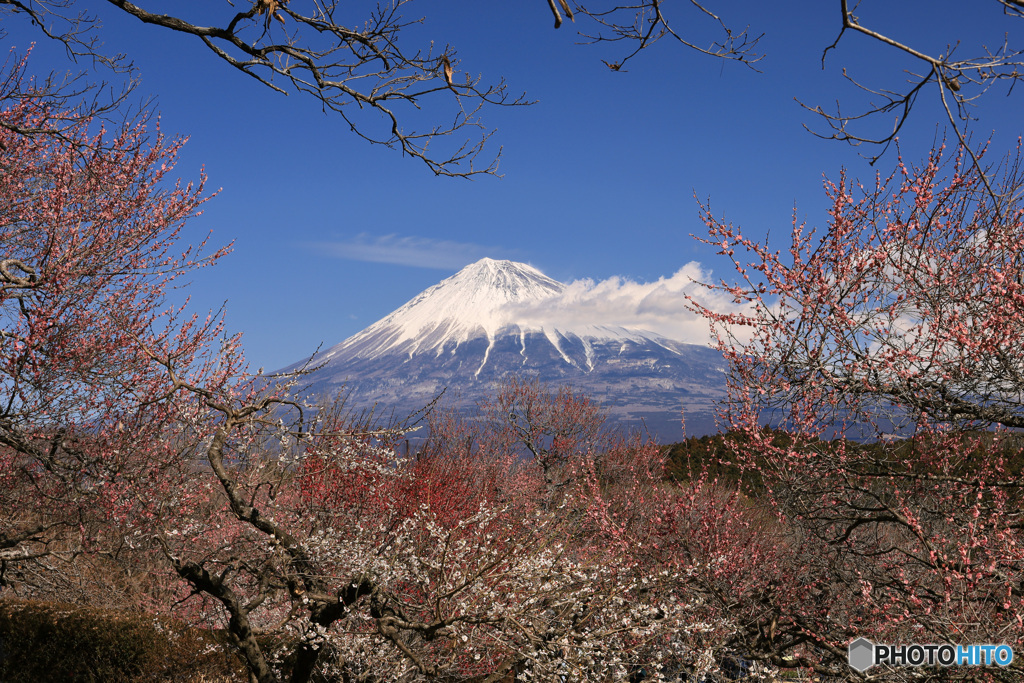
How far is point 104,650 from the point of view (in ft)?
23.3

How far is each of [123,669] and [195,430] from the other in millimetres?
2810

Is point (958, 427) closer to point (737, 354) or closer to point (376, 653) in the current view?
point (737, 354)

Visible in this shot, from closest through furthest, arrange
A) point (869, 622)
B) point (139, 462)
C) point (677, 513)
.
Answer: point (869, 622) < point (139, 462) < point (677, 513)

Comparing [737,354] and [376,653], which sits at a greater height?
[737,354]

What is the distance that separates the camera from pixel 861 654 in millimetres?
6031

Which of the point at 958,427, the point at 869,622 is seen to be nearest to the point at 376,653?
the point at 869,622

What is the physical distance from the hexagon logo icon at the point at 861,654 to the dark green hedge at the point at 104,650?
6.49 meters

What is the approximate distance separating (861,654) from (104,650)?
8.27 meters

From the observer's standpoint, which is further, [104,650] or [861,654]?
[104,650]

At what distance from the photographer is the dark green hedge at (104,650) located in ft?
22.9

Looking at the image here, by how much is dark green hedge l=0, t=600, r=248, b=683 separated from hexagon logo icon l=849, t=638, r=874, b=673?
255 inches

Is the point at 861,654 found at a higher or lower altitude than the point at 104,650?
higher

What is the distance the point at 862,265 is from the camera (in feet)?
19.0

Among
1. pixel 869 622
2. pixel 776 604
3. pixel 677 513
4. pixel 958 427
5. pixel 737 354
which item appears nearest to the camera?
pixel 958 427
